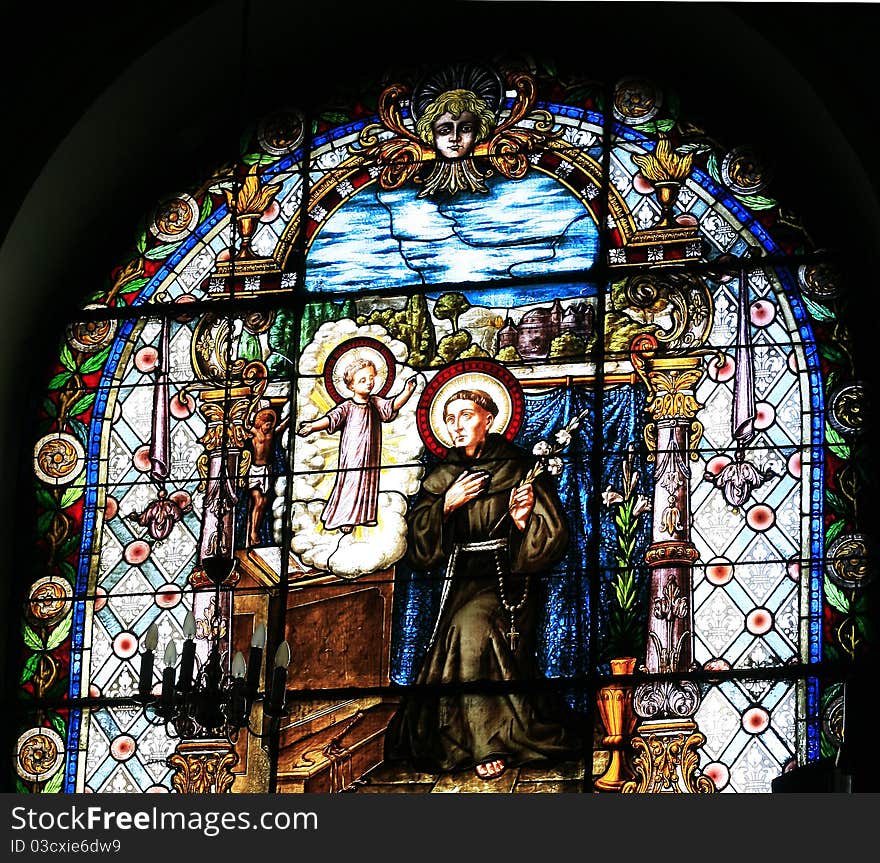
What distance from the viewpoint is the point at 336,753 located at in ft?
24.0

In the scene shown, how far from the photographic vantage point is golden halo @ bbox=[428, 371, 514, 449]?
7678mm

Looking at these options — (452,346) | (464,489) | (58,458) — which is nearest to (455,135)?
(452,346)

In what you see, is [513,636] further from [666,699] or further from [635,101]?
[635,101]

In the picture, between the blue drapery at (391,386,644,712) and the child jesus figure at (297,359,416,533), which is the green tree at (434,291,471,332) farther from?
the blue drapery at (391,386,644,712)

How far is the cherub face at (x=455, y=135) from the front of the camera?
8.21m

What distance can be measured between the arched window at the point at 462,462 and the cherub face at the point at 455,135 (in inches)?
0.5

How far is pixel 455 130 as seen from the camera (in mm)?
8250

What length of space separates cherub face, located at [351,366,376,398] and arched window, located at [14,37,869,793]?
1 cm

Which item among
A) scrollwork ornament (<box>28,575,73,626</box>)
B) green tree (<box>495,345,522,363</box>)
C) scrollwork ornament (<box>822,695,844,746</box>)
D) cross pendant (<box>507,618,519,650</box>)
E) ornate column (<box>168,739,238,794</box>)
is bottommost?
ornate column (<box>168,739,238,794</box>)

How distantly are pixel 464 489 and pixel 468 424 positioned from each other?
272 mm

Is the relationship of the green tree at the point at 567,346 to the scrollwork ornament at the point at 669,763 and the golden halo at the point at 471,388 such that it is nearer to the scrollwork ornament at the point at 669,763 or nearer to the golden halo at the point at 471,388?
the golden halo at the point at 471,388

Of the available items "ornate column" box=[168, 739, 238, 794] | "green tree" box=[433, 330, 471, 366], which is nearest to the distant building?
"green tree" box=[433, 330, 471, 366]

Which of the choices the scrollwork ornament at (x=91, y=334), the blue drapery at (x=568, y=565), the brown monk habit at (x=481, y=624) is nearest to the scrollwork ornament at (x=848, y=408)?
the blue drapery at (x=568, y=565)

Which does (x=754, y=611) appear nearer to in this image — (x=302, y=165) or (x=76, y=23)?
(x=302, y=165)
